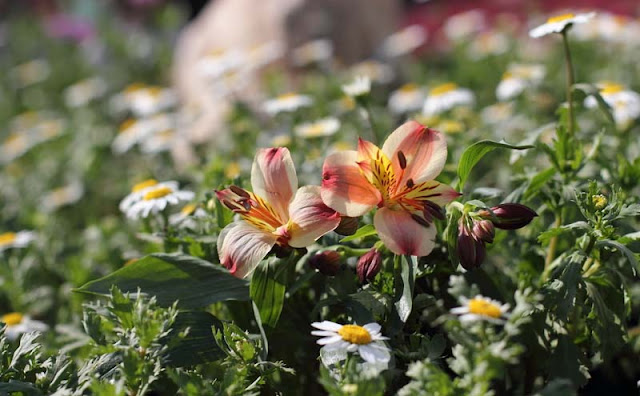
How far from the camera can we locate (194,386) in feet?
3.02

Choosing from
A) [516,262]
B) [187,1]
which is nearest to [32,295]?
[516,262]

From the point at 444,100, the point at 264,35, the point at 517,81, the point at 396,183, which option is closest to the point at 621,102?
the point at 517,81

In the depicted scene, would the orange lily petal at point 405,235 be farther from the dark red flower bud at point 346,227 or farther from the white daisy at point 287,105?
the white daisy at point 287,105

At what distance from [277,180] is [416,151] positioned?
197mm

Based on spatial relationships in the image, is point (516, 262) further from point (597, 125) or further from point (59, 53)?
point (59, 53)

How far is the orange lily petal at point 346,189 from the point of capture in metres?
0.98

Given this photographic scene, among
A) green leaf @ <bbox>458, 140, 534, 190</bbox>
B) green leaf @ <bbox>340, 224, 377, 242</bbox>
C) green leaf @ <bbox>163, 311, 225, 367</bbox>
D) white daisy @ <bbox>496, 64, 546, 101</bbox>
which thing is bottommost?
white daisy @ <bbox>496, 64, 546, 101</bbox>

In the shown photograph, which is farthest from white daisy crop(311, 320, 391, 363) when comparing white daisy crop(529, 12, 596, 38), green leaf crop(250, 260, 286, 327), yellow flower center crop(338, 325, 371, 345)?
white daisy crop(529, 12, 596, 38)

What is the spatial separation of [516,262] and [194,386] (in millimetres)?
592

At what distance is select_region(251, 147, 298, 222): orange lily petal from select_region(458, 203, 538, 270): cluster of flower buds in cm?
24

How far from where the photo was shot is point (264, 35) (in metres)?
3.27

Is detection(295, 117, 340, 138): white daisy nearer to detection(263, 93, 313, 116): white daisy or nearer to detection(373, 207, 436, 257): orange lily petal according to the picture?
detection(263, 93, 313, 116): white daisy

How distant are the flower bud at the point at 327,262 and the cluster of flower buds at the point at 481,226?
0.18m

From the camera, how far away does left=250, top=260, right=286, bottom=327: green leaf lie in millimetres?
1071
